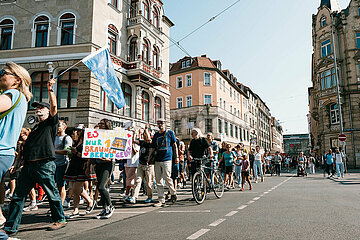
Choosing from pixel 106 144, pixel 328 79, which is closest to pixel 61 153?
pixel 106 144

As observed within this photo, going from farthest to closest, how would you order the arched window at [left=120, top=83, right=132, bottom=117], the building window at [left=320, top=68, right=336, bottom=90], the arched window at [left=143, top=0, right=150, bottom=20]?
the building window at [left=320, top=68, right=336, bottom=90]
the arched window at [left=143, top=0, right=150, bottom=20]
the arched window at [left=120, top=83, right=132, bottom=117]

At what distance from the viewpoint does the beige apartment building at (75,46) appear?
61.0ft

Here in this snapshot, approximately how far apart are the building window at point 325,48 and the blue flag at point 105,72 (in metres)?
33.6

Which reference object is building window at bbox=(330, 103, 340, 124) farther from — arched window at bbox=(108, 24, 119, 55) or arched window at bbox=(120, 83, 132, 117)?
arched window at bbox=(108, 24, 119, 55)

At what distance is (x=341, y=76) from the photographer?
109 feet

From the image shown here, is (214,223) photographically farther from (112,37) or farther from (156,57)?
(156,57)

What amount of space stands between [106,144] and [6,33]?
18505 mm

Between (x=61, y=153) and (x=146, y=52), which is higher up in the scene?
(x=146, y=52)

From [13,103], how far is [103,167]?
3.22 m

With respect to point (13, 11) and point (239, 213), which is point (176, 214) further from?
point (13, 11)

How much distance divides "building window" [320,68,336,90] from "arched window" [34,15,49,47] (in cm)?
3017

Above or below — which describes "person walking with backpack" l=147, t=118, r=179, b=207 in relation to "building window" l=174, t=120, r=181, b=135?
below

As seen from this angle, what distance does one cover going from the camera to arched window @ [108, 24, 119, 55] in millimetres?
20508

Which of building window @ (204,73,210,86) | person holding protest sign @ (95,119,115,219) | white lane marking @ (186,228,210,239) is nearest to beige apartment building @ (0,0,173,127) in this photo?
person holding protest sign @ (95,119,115,219)
